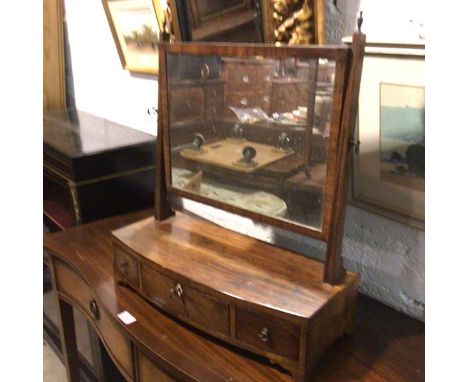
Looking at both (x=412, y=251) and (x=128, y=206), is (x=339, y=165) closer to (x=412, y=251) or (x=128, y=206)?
(x=412, y=251)

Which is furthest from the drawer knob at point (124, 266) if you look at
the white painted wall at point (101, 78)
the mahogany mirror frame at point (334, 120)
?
the white painted wall at point (101, 78)

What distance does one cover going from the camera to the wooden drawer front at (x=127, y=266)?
943 millimetres

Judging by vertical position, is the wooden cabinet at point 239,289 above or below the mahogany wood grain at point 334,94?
below

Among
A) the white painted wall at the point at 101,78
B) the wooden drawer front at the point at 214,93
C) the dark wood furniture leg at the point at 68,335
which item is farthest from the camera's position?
the white painted wall at the point at 101,78

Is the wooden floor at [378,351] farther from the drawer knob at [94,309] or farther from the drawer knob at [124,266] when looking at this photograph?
the drawer knob at [94,309]

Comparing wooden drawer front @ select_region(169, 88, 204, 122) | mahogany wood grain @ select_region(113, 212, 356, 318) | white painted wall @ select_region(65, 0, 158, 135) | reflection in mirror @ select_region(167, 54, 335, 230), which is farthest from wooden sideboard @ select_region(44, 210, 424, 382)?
white painted wall @ select_region(65, 0, 158, 135)

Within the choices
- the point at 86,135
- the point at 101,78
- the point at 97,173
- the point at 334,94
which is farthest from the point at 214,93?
the point at 101,78

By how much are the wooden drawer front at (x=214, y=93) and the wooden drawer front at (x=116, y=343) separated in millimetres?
479

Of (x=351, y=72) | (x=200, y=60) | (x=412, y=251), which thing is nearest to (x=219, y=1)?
Answer: (x=200, y=60)

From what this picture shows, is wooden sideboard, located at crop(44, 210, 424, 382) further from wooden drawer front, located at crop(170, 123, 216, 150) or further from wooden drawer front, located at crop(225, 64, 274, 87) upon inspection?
wooden drawer front, located at crop(225, 64, 274, 87)

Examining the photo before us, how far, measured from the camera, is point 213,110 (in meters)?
0.93

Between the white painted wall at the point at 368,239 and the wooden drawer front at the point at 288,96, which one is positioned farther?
the white painted wall at the point at 368,239

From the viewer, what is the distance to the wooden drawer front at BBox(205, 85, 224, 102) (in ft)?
2.97
